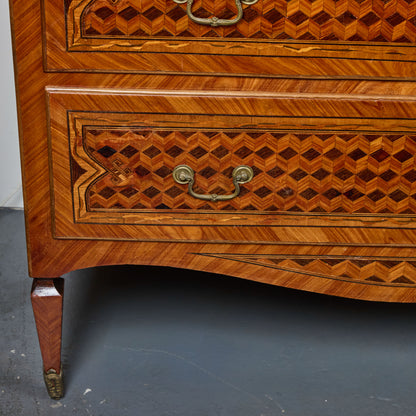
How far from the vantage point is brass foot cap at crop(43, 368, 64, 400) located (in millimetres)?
998

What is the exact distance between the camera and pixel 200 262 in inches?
37.1

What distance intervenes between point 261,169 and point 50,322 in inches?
16.6

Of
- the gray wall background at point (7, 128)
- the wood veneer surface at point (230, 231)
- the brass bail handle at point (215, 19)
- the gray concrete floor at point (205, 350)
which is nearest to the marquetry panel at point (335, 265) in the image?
the wood veneer surface at point (230, 231)

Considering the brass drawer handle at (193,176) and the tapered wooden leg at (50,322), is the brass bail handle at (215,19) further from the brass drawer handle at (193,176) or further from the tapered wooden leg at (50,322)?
the tapered wooden leg at (50,322)

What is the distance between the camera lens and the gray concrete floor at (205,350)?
101cm

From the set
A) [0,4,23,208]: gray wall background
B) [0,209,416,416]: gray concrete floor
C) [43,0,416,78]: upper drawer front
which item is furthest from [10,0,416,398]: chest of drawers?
[0,4,23,208]: gray wall background

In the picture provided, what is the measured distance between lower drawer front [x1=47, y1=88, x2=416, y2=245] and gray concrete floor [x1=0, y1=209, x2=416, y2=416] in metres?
0.29

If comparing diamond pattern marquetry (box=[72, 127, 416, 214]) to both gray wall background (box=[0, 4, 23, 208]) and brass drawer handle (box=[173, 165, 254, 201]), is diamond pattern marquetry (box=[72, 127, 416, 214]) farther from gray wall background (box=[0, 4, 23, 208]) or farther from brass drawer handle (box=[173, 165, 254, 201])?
gray wall background (box=[0, 4, 23, 208])

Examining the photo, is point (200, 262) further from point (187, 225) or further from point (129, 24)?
point (129, 24)

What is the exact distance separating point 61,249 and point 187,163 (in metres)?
0.24

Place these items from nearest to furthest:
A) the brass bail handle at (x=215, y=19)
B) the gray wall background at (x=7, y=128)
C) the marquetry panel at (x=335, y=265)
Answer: the brass bail handle at (x=215, y=19) → the marquetry panel at (x=335, y=265) → the gray wall background at (x=7, y=128)

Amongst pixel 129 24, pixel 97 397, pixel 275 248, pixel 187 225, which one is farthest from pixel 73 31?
pixel 97 397

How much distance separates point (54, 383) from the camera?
1002 millimetres

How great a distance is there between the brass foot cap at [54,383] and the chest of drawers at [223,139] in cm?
8
